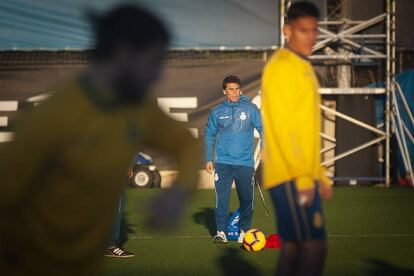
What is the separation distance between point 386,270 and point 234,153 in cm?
289

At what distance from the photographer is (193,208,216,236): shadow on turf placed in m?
11.8

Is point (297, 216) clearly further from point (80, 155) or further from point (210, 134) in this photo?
point (210, 134)

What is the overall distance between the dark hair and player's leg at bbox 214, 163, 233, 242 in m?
7.09

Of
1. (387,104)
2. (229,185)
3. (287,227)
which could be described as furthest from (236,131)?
(387,104)

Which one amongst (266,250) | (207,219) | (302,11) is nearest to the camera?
(302,11)

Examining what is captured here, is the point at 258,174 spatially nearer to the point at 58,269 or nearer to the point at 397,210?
the point at 397,210

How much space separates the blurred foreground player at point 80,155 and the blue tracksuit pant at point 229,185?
692 cm

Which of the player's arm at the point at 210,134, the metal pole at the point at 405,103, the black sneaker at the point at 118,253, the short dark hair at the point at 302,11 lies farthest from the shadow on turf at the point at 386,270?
the metal pole at the point at 405,103

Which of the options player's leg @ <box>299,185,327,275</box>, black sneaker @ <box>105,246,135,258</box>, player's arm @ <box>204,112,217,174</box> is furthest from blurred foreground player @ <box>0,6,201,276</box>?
player's arm @ <box>204,112,217,174</box>

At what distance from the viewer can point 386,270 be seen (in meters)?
7.70

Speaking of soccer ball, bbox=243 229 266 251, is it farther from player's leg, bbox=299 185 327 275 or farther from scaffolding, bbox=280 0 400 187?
scaffolding, bbox=280 0 400 187

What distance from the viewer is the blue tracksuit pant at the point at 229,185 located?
32.8 ft

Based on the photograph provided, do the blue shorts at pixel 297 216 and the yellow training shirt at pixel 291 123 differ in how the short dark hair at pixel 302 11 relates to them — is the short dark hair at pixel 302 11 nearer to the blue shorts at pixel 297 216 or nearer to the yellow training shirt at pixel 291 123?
the yellow training shirt at pixel 291 123

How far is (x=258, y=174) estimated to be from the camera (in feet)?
63.2
